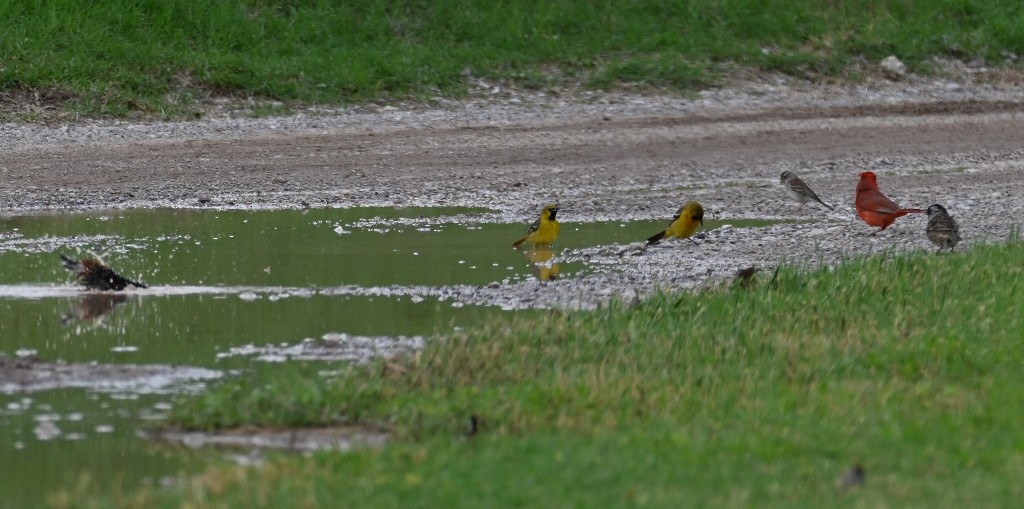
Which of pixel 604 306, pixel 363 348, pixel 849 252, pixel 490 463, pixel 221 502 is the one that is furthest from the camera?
pixel 849 252

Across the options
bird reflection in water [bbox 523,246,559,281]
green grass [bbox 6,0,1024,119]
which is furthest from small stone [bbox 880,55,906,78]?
bird reflection in water [bbox 523,246,559,281]

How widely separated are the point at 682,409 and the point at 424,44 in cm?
1621

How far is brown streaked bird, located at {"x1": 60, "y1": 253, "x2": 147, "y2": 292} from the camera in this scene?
1002 cm

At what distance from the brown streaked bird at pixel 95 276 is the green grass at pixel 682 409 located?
2956mm

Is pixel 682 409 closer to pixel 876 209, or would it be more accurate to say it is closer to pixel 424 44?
pixel 876 209

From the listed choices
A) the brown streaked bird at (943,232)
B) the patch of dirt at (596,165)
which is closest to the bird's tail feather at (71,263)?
the patch of dirt at (596,165)

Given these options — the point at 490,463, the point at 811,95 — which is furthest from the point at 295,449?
the point at 811,95

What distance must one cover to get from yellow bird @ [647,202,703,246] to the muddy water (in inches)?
26.5

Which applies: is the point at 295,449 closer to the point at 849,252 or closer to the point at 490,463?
the point at 490,463

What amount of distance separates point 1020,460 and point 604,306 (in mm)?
3788

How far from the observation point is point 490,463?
18.2 feet

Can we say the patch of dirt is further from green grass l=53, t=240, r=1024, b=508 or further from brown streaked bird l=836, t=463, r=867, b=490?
brown streaked bird l=836, t=463, r=867, b=490

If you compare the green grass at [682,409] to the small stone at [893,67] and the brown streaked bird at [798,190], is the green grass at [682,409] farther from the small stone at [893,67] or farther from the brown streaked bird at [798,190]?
Result: the small stone at [893,67]

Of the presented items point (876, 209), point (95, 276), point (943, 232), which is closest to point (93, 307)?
point (95, 276)
